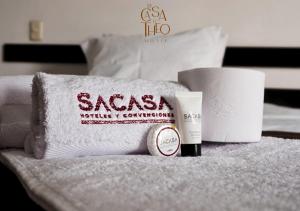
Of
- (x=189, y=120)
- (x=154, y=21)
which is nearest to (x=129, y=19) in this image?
(x=154, y=21)

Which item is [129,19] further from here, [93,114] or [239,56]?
[93,114]

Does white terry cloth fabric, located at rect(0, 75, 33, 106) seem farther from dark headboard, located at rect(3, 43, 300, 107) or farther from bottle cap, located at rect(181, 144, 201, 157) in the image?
dark headboard, located at rect(3, 43, 300, 107)

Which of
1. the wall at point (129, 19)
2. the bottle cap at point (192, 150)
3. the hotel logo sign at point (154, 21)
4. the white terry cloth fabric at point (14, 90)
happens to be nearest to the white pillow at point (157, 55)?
the hotel logo sign at point (154, 21)

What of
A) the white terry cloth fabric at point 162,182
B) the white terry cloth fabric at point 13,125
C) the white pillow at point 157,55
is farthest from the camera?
the white pillow at point 157,55

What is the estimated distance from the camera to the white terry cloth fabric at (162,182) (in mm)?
428

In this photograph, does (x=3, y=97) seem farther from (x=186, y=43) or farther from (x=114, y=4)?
(x=114, y=4)

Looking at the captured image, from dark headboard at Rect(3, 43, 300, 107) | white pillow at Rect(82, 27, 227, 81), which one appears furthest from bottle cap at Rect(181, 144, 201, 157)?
dark headboard at Rect(3, 43, 300, 107)

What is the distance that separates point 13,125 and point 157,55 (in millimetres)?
759

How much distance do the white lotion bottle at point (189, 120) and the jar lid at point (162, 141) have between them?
2 cm

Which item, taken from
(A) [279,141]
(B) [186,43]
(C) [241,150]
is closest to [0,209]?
(C) [241,150]

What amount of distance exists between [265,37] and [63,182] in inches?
54.6

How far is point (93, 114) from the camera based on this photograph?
739 millimetres

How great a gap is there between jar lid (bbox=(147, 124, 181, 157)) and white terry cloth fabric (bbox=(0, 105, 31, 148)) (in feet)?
0.92

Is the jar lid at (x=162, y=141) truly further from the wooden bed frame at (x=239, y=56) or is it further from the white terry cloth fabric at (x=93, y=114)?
the wooden bed frame at (x=239, y=56)
